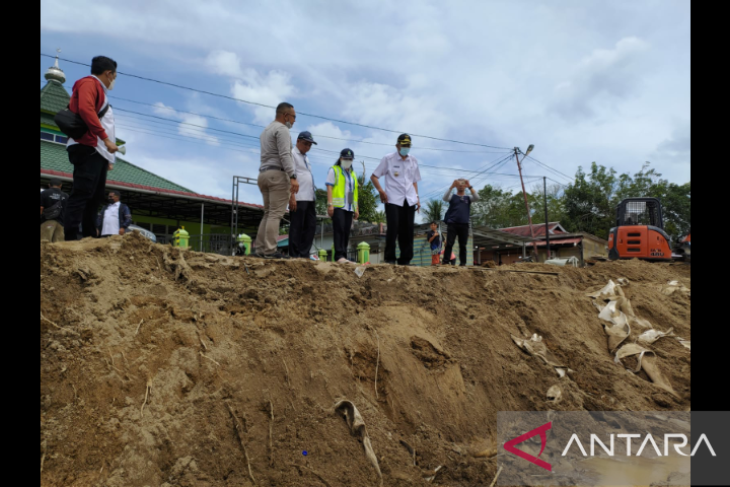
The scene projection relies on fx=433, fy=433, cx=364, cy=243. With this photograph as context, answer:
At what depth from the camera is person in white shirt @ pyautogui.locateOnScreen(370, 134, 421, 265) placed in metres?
6.00

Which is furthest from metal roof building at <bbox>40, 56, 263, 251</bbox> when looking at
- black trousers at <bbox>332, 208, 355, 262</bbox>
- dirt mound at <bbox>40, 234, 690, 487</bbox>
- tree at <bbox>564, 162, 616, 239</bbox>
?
tree at <bbox>564, 162, 616, 239</bbox>

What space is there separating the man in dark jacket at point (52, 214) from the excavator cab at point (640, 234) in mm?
10787

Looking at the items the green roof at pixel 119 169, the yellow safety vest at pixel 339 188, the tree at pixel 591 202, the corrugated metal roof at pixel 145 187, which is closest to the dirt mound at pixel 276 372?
the yellow safety vest at pixel 339 188

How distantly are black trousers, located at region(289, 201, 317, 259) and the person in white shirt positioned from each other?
108 cm

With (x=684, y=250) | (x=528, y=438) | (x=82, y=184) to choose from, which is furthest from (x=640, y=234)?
(x=82, y=184)

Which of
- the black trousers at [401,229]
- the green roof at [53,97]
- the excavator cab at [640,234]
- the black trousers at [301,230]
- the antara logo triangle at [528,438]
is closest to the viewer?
the antara logo triangle at [528,438]

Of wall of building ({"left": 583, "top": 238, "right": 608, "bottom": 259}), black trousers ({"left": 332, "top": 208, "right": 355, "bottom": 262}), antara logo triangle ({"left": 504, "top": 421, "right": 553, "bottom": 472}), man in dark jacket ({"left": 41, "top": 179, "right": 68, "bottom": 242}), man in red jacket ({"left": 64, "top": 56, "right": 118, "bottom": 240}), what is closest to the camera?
antara logo triangle ({"left": 504, "top": 421, "right": 553, "bottom": 472})

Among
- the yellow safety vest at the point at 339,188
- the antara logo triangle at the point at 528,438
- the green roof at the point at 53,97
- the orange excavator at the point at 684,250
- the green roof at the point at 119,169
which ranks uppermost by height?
the green roof at the point at 53,97

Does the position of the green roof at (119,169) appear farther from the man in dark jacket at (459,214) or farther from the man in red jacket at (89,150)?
the man in dark jacket at (459,214)

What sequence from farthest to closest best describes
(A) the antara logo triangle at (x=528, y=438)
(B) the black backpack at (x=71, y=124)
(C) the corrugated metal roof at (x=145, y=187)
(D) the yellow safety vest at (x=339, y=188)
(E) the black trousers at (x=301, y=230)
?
(C) the corrugated metal roof at (x=145, y=187), (D) the yellow safety vest at (x=339, y=188), (E) the black trousers at (x=301, y=230), (B) the black backpack at (x=71, y=124), (A) the antara logo triangle at (x=528, y=438)

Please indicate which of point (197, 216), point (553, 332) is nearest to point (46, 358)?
point (553, 332)

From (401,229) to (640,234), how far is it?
22.9 ft

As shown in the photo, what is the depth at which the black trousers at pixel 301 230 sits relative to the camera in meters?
5.32

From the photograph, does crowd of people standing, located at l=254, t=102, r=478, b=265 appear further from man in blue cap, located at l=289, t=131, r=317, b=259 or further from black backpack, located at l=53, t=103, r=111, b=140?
black backpack, located at l=53, t=103, r=111, b=140
